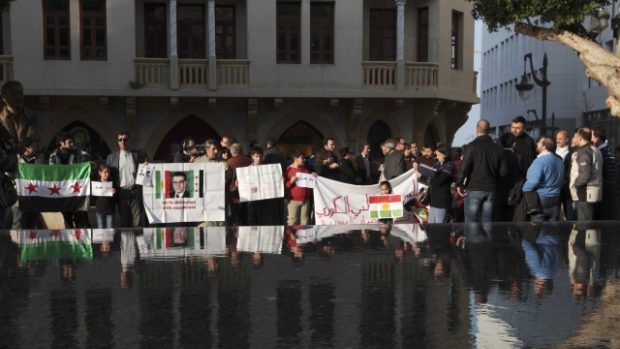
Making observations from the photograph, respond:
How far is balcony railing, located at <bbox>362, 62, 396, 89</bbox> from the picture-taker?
27.8 m

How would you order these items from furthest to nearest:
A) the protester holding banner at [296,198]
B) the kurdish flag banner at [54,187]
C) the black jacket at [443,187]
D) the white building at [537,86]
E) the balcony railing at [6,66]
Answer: the white building at [537,86] < the balcony railing at [6,66] < the protester holding banner at [296,198] < the kurdish flag banner at [54,187] < the black jacket at [443,187]

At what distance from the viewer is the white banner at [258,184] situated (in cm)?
1395

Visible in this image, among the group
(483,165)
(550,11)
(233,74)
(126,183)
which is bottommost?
(126,183)

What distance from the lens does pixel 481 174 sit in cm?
1066

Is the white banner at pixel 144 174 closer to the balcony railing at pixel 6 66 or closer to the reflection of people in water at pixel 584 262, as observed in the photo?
the reflection of people in water at pixel 584 262

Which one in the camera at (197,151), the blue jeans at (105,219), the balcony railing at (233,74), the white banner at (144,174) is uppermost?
the balcony railing at (233,74)

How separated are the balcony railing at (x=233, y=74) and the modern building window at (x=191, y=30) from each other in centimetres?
127

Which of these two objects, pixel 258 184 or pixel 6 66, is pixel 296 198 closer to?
pixel 258 184

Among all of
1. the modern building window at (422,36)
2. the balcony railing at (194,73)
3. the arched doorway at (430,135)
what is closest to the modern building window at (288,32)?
the balcony railing at (194,73)

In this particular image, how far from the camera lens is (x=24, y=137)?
10.1 m

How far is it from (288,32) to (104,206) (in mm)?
15609

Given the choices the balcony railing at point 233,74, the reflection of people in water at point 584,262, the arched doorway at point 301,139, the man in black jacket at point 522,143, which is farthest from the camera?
the arched doorway at point 301,139

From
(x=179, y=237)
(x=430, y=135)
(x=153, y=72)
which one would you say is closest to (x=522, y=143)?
(x=179, y=237)

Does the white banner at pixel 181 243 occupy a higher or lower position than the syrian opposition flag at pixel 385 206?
higher
